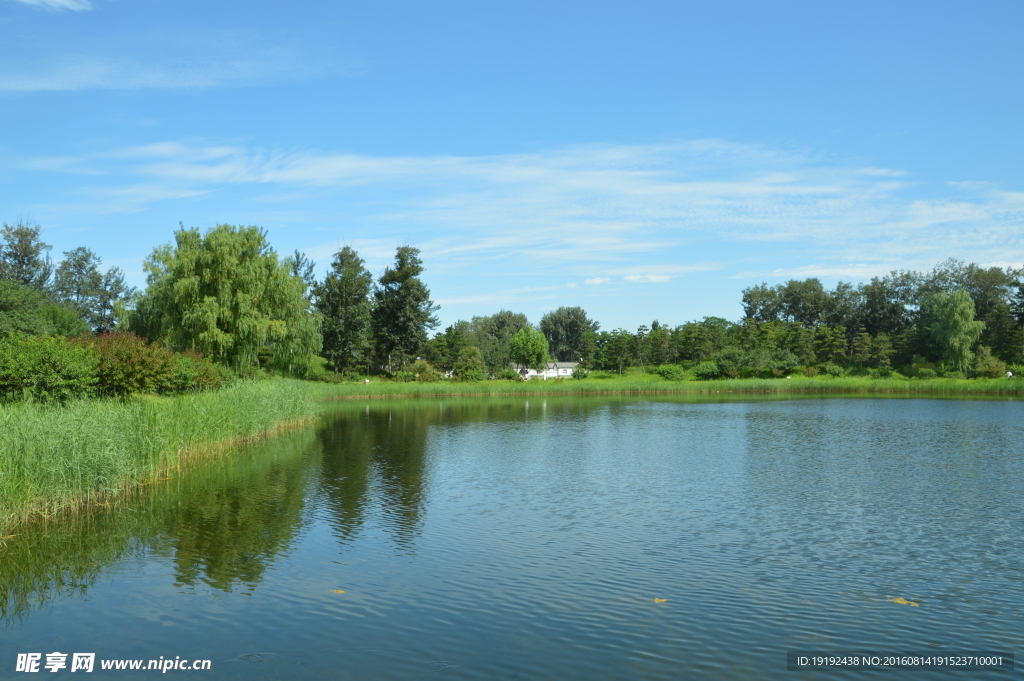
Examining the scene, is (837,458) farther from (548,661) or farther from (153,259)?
(153,259)

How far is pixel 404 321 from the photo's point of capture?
77.6 meters

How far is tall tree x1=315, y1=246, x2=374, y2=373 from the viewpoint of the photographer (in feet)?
248

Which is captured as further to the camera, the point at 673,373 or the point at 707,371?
the point at 673,373

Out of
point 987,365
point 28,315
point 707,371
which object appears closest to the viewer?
point 28,315

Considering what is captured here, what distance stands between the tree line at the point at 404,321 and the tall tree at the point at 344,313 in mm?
153

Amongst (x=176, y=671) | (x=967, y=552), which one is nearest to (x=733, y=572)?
(x=967, y=552)

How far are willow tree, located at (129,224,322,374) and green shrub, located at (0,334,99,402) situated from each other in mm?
17008

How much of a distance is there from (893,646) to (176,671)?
314 inches

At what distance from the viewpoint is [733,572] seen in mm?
11062

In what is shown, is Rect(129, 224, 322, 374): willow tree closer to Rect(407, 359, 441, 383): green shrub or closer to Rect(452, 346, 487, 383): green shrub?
Rect(407, 359, 441, 383): green shrub

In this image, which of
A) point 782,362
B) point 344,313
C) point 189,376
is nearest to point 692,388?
point 782,362

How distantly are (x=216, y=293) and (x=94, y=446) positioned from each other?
28358mm

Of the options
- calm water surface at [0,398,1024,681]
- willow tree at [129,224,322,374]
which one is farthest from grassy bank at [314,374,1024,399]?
calm water surface at [0,398,1024,681]

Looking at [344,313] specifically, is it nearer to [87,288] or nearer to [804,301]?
[87,288]
